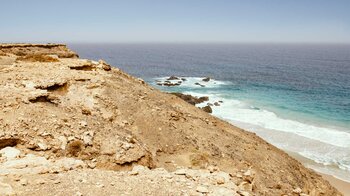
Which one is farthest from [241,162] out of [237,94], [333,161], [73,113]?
[237,94]

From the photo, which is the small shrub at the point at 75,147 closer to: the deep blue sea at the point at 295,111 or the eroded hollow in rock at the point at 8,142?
the eroded hollow in rock at the point at 8,142

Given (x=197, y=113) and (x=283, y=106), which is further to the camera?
(x=283, y=106)

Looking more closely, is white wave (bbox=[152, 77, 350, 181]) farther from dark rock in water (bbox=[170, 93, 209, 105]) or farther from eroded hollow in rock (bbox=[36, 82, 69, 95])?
eroded hollow in rock (bbox=[36, 82, 69, 95])

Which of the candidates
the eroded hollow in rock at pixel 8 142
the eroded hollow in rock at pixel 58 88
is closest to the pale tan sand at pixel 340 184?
the eroded hollow in rock at pixel 58 88

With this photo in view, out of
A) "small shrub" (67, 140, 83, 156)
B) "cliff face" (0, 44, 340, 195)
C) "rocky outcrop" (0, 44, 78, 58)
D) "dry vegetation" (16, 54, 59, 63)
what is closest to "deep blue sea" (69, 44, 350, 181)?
Answer: "cliff face" (0, 44, 340, 195)

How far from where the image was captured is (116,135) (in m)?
13.1

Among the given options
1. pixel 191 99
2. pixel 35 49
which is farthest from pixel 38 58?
pixel 191 99

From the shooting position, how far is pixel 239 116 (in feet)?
151

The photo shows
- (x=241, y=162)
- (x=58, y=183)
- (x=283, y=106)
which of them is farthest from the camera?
(x=283, y=106)

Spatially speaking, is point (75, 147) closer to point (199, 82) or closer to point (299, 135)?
point (299, 135)

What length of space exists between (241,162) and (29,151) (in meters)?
9.17

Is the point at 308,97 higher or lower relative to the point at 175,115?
lower

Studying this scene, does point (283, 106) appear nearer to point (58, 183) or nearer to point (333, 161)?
point (333, 161)

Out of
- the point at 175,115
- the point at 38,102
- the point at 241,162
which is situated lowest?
the point at 241,162
